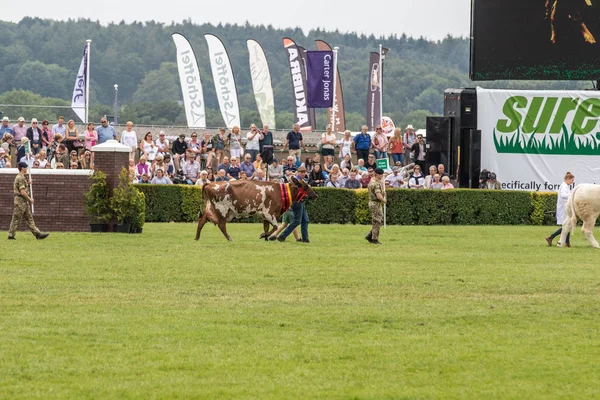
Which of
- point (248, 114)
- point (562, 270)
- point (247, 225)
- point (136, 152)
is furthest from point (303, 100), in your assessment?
point (248, 114)

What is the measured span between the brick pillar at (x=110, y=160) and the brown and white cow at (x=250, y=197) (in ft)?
9.32

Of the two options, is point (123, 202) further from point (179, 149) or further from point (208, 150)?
point (208, 150)

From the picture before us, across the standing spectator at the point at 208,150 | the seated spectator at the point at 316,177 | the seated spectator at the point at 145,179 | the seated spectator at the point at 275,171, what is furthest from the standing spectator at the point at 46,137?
the seated spectator at the point at 316,177

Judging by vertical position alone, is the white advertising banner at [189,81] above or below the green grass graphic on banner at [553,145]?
above

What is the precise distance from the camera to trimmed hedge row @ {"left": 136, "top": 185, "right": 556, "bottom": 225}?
33094 mm

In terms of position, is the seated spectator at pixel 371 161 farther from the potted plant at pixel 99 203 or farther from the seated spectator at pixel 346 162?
the potted plant at pixel 99 203

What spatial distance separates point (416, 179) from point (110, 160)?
11.2m

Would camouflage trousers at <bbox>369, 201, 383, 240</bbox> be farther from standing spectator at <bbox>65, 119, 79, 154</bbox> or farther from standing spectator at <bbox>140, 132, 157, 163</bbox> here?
standing spectator at <bbox>65, 119, 79, 154</bbox>

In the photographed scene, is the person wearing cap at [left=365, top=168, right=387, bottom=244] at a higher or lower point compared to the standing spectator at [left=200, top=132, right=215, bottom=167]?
lower

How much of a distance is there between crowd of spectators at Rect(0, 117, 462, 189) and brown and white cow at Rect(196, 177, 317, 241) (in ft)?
22.7

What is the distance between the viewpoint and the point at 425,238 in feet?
92.8

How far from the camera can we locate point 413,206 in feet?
113

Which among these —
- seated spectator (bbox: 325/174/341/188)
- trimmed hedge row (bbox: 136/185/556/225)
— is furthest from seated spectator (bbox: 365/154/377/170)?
trimmed hedge row (bbox: 136/185/556/225)

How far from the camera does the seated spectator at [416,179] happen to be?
119 ft
